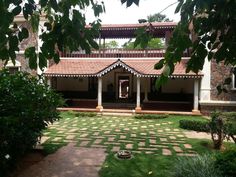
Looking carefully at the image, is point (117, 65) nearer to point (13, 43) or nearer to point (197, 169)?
point (197, 169)

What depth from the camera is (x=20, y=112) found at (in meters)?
5.84

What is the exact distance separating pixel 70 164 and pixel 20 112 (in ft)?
5.82

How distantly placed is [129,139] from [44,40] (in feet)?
27.0

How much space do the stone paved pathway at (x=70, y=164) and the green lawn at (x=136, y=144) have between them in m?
0.25

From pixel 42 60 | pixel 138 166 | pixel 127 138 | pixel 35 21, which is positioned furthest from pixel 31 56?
pixel 127 138

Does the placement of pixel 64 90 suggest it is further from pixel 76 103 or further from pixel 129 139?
pixel 129 139

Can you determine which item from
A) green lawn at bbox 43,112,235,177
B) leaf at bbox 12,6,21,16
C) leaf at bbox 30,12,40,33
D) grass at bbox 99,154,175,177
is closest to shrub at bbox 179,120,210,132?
green lawn at bbox 43,112,235,177

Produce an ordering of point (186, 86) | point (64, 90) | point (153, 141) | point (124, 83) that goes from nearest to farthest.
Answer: point (153, 141) → point (186, 86) → point (64, 90) → point (124, 83)

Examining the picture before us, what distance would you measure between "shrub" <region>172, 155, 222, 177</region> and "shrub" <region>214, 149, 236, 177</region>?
0.09 meters

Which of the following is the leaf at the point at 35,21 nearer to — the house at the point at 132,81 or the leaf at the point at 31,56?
the leaf at the point at 31,56

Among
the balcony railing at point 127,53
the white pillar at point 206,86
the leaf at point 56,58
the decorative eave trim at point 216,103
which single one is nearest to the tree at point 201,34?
the leaf at point 56,58

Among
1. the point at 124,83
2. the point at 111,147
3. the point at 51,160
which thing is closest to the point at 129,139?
the point at 111,147

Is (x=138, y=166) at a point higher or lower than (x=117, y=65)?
lower

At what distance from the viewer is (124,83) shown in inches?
1415
